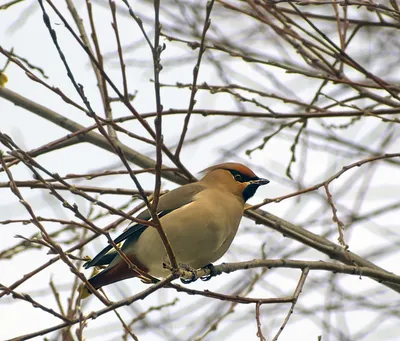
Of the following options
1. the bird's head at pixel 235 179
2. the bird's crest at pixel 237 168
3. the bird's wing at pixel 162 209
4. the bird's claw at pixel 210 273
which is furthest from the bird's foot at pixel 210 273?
the bird's crest at pixel 237 168

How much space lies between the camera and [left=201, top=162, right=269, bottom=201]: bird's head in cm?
529

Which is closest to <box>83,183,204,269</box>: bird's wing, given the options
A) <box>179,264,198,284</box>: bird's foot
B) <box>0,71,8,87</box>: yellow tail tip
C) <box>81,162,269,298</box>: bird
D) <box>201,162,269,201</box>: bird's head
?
<box>81,162,269,298</box>: bird

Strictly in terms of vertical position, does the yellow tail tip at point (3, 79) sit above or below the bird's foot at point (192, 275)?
above

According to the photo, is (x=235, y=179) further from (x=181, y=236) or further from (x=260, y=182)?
(x=181, y=236)

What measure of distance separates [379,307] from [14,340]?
295cm

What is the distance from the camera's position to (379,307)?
535cm

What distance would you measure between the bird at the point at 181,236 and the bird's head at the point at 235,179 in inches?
9.2

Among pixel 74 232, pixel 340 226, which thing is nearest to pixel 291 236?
pixel 340 226

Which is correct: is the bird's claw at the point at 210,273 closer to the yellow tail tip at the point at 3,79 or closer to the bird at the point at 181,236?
the bird at the point at 181,236

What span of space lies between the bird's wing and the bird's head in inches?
10.2

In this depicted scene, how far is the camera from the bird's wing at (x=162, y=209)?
15.1 feet

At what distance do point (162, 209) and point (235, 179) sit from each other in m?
0.71

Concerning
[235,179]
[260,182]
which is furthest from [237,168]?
[260,182]

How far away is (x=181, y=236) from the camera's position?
178 inches
